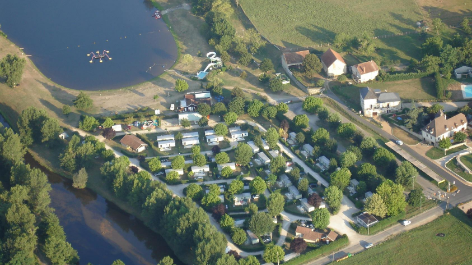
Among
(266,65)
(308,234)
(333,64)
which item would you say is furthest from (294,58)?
(308,234)

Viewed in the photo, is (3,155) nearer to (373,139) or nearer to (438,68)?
(373,139)

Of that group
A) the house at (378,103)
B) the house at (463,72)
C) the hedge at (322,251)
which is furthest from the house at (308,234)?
the house at (463,72)

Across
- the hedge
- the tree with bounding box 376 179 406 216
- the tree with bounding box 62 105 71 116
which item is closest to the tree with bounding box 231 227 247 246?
the hedge

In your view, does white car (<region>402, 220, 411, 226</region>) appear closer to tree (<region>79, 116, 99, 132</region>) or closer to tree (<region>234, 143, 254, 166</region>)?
tree (<region>234, 143, 254, 166</region>)

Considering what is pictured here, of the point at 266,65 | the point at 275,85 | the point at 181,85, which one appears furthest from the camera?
the point at 266,65

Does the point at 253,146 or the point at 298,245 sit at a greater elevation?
the point at 298,245

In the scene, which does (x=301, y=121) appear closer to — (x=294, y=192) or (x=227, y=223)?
(x=294, y=192)
